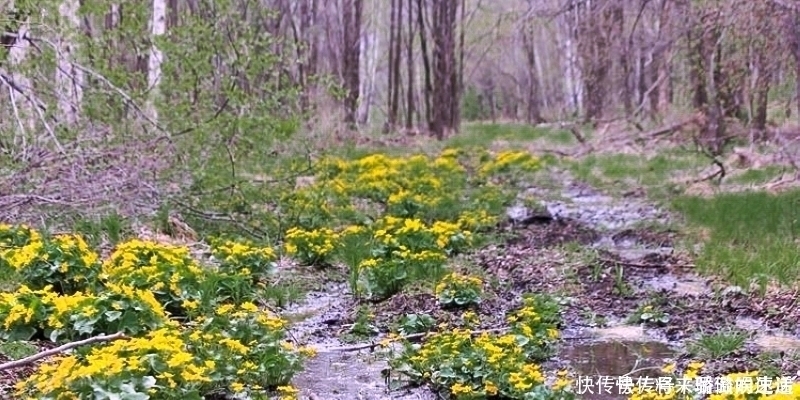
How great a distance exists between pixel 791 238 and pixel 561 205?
420 cm

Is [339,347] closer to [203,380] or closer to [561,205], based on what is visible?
[203,380]

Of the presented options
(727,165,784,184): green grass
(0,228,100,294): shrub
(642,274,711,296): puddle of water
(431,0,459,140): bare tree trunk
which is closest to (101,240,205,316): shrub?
(0,228,100,294): shrub

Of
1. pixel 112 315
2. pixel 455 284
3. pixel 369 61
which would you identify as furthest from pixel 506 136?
pixel 112 315

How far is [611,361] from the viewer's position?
503cm

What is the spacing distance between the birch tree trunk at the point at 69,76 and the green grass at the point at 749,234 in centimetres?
565

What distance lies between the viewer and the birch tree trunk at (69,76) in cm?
793

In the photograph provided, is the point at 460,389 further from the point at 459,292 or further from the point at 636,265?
the point at 636,265

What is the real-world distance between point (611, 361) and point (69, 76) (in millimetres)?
5520

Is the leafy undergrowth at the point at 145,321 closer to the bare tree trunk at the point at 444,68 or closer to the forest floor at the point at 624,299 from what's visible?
the forest floor at the point at 624,299

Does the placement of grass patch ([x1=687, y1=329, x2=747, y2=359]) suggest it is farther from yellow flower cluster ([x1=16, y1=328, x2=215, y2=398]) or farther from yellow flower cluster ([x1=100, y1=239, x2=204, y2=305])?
yellow flower cluster ([x1=100, y1=239, x2=204, y2=305])

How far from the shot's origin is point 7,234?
20.9 feet

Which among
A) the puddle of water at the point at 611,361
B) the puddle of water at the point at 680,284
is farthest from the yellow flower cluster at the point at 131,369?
the puddle of water at the point at 680,284

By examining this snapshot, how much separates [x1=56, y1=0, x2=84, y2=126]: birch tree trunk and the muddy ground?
3159 mm

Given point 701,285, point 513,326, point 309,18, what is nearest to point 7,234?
point 513,326
